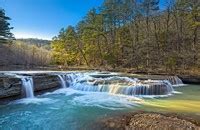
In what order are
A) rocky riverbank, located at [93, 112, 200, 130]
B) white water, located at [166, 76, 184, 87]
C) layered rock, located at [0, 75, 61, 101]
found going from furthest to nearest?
white water, located at [166, 76, 184, 87]
layered rock, located at [0, 75, 61, 101]
rocky riverbank, located at [93, 112, 200, 130]

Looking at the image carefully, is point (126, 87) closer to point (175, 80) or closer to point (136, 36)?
point (175, 80)

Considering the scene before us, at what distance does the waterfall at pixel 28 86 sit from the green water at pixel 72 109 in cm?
62

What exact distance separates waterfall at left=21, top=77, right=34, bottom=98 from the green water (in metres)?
0.62

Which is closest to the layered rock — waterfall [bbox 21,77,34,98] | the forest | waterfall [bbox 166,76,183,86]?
waterfall [bbox 21,77,34,98]

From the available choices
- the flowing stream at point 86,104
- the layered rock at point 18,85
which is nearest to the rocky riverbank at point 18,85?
the layered rock at point 18,85

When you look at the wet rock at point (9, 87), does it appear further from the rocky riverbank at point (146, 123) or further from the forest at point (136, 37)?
the forest at point (136, 37)

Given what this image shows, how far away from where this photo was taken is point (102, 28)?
37.9 m

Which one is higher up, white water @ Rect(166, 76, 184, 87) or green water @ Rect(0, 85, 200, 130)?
white water @ Rect(166, 76, 184, 87)

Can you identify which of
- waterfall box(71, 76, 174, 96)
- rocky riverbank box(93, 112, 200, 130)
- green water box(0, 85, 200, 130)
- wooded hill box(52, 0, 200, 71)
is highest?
wooded hill box(52, 0, 200, 71)

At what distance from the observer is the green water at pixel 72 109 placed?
32.1 feet

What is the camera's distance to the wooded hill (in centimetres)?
3134

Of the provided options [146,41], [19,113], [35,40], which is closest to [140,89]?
[19,113]

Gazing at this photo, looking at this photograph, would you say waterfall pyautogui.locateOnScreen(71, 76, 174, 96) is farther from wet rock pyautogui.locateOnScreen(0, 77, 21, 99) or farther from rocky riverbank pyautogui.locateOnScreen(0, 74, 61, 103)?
wet rock pyautogui.locateOnScreen(0, 77, 21, 99)

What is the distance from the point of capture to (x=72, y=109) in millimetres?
12477
